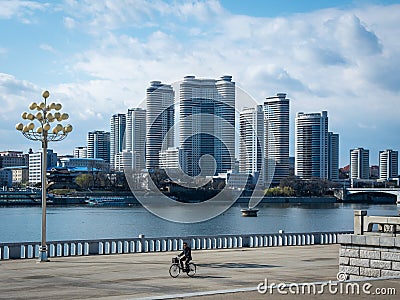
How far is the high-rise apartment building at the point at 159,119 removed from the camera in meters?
57.7

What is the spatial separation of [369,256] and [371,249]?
0.22 meters

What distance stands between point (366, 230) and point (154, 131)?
45036 millimetres

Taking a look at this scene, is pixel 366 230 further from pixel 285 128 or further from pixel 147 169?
pixel 285 128

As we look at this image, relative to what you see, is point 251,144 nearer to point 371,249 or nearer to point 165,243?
point 165,243

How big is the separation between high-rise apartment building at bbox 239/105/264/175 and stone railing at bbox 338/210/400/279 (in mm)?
42266

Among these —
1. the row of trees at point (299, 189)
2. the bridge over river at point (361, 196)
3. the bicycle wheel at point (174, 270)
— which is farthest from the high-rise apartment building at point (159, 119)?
the bridge over river at point (361, 196)

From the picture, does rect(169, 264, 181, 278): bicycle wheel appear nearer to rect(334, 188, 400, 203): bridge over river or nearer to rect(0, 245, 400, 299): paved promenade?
rect(0, 245, 400, 299): paved promenade

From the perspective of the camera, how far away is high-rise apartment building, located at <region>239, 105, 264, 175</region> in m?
70.1

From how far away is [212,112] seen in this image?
5656cm

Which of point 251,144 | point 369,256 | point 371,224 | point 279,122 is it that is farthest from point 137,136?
point 279,122

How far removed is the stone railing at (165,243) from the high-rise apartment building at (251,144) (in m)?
26.4

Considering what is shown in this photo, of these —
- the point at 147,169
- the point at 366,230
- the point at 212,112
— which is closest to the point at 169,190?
the point at 147,169

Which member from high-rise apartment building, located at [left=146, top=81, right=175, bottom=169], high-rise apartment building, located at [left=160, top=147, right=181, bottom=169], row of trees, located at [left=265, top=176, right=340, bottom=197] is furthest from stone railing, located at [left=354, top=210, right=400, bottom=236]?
row of trees, located at [left=265, top=176, right=340, bottom=197]

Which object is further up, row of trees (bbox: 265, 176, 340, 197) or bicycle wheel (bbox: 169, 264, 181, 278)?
bicycle wheel (bbox: 169, 264, 181, 278)
